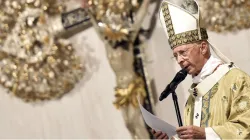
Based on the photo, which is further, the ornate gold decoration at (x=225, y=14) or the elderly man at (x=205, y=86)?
the ornate gold decoration at (x=225, y=14)

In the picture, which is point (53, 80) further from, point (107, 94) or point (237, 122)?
point (237, 122)

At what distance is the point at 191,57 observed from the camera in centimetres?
209

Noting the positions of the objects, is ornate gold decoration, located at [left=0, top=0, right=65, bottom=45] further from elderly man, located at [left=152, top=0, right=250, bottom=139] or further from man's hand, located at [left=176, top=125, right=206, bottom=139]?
man's hand, located at [left=176, top=125, right=206, bottom=139]

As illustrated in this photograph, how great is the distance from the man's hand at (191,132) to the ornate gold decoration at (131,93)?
4.64 ft

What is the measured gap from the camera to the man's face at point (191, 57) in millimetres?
2094

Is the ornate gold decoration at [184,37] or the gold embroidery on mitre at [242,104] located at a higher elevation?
the ornate gold decoration at [184,37]

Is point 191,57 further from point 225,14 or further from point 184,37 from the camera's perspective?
point 225,14

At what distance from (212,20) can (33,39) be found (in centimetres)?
102

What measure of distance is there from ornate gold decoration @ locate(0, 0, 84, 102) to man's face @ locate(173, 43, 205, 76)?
4.86 ft

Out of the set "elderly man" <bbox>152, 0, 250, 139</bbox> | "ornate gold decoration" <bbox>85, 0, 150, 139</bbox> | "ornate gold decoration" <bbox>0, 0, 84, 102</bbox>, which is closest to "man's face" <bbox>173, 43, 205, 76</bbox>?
"elderly man" <bbox>152, 0, 250, 139</bbox>

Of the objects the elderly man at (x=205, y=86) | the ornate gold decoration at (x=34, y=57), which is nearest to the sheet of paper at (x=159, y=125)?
the elderly man at (x=205, y=86)

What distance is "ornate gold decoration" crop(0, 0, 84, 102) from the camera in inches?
138

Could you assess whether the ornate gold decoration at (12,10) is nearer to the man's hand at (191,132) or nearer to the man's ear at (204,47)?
the man's ear at (204,47)

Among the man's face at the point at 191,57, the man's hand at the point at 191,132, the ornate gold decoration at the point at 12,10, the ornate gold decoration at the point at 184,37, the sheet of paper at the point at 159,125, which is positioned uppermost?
the ornate gold decoration at the point at 12,10
